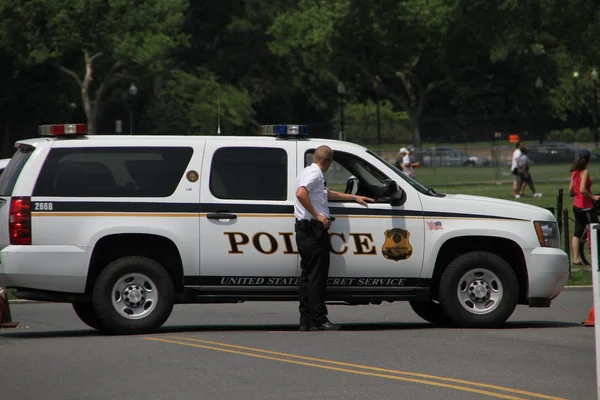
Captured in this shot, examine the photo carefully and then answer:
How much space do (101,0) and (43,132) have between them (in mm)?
57249

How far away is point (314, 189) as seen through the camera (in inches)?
476

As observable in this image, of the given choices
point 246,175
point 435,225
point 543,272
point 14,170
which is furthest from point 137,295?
point 543,272

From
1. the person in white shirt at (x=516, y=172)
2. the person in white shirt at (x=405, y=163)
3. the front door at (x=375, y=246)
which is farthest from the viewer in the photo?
the person in white shirt at (x=516, y=172)

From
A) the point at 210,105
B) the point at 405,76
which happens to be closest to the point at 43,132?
the point at 210,105

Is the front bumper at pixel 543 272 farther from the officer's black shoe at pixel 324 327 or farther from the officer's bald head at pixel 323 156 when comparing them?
the officer's bald head at pixel 323 156

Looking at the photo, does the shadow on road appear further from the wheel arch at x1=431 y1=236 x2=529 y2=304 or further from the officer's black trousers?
the officer's black trousers

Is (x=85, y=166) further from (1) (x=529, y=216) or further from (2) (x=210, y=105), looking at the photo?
(2) (x=210, y=105)

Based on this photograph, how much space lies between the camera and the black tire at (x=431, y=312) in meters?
13.6

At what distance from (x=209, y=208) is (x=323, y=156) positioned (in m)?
1.23

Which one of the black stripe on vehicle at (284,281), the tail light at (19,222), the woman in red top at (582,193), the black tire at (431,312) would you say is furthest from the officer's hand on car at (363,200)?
the woman in red top at (582,193)

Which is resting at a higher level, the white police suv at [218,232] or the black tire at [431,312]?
the white police suv at [218,232]

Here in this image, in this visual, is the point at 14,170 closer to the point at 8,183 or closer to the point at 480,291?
the point at 8,183

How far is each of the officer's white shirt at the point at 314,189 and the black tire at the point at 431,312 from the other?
206 cm

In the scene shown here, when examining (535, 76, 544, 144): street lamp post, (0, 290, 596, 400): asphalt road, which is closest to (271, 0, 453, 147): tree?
(535, 76, 544, 144): street lamp post
